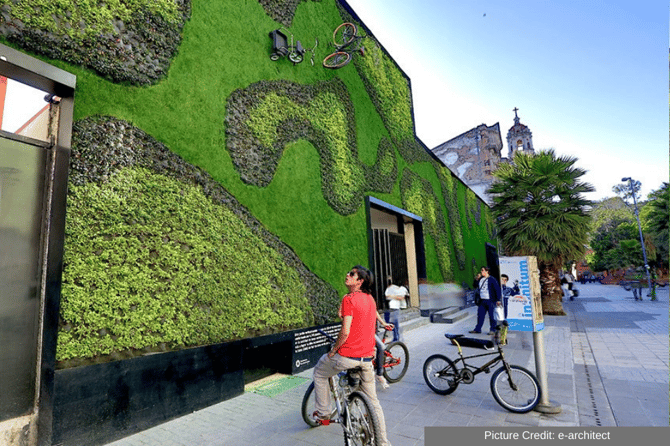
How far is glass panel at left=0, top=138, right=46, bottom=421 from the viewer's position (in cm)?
345

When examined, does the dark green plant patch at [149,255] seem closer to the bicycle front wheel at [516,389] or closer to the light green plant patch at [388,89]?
the bicycle front wheel at [516,389]

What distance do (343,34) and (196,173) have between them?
22.5 ft

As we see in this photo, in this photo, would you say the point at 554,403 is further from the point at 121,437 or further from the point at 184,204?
the point at 184,204

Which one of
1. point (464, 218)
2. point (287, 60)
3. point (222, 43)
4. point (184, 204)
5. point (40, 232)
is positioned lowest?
point (40, 232)

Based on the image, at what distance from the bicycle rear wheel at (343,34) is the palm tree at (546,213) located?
8.81 meters

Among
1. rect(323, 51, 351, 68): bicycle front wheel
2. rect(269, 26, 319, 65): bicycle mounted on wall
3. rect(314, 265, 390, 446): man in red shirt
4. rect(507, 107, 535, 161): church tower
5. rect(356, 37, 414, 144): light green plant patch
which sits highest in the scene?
rect(507, 107, 535, 161): church tower

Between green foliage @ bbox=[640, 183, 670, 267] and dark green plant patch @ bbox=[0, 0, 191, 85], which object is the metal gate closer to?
dark green plant patch @ bbox=[0, 0, 191, 85]

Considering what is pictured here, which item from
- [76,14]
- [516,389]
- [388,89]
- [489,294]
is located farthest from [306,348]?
[388,89]

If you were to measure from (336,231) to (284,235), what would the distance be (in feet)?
6.49

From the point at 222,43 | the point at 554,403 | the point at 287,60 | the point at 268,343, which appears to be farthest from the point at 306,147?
the point at 554,403

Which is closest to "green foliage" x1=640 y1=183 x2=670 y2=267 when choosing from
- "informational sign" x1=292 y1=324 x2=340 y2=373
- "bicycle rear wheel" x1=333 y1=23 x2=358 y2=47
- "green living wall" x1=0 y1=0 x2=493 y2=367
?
"green living wall" x1=0 y1=0 x2=493 y2=367

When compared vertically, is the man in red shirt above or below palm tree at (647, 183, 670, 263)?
below

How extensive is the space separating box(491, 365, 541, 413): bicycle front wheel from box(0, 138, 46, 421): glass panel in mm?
5475

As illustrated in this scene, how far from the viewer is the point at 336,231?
8594 mm
